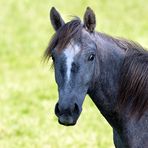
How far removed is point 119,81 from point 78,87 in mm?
716

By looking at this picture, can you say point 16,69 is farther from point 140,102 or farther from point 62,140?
point 140,102

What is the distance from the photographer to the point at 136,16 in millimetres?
24438

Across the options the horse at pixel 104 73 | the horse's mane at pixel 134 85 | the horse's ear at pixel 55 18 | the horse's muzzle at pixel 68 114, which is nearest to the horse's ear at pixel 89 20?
the horse at pixel 104 73

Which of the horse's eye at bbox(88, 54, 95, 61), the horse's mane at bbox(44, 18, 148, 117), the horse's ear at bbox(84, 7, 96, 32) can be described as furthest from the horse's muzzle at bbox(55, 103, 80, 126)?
the horse's ear at bbox(84, 7, 96, 32)

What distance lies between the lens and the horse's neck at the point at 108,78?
701cm

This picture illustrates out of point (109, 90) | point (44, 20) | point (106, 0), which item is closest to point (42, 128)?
point (109, 90)

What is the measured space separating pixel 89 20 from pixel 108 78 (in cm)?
68

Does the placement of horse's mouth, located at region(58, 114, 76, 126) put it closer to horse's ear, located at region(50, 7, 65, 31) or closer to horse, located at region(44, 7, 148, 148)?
horse, located at region(44, 7, 148, 148)

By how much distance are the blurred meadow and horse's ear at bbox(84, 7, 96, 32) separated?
379mm

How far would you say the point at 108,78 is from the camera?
280 inches

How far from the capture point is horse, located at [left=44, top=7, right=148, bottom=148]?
6.60 meters

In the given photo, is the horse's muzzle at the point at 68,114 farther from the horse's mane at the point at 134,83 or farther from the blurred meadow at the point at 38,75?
the blurred meadow at the point at 38,75

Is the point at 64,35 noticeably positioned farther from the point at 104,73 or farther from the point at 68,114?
the point at 68,114

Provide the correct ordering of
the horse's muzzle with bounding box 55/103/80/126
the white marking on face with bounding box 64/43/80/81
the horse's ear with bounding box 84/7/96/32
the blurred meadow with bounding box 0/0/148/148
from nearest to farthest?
the horse's muzzle with bounding box 55/103/80/126
the white marking on face with bounding box 64/43/80/81
the horse's ear with bounding box 84/7/96/32
the blurred meadow with bounding box 0/0/148/148
